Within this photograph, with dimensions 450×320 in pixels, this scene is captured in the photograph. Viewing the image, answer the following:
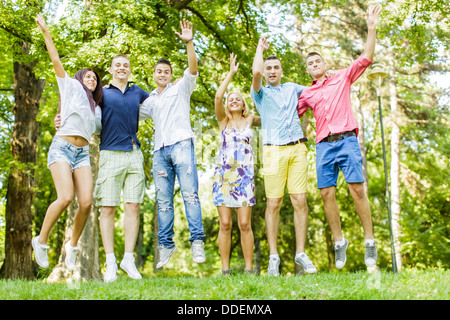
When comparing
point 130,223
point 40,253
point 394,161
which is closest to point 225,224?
point 130,223

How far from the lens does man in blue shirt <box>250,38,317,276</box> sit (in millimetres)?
5293

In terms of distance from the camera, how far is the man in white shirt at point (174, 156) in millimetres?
5098

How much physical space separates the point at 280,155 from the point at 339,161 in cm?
75

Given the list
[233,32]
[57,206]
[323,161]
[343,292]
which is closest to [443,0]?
[233,32]

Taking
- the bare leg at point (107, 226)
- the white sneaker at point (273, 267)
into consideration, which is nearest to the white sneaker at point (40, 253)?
the bare leg at point (107, 226)

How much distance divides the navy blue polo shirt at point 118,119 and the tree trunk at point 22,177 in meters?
8.33

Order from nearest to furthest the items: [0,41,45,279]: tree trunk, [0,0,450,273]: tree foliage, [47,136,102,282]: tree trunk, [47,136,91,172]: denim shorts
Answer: [47,136,91,172]: denim shorts, [0,0,450,273]: tree foliage, [47,136,102,282]: tree trunk, [0,41,45,279]: tree trunk

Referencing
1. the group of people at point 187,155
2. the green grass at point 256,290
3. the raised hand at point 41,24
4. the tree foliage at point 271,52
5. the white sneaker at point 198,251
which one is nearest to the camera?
the green grass at point 256,290

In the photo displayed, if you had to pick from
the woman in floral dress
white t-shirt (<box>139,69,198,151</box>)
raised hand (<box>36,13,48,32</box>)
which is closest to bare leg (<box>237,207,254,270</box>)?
the woman in floral dress

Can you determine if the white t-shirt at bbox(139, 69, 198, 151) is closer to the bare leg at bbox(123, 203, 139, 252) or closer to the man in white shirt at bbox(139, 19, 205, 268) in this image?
the man in white shirt at bbox(139, 19, 205, 268)

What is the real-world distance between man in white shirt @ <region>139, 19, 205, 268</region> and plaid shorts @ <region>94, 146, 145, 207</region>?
28 cm

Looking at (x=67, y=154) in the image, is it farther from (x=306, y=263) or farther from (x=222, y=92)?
(x=306, y=263)

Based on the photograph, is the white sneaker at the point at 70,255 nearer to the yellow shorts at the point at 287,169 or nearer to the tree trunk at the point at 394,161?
the yellow shorts at the point at 287,169
